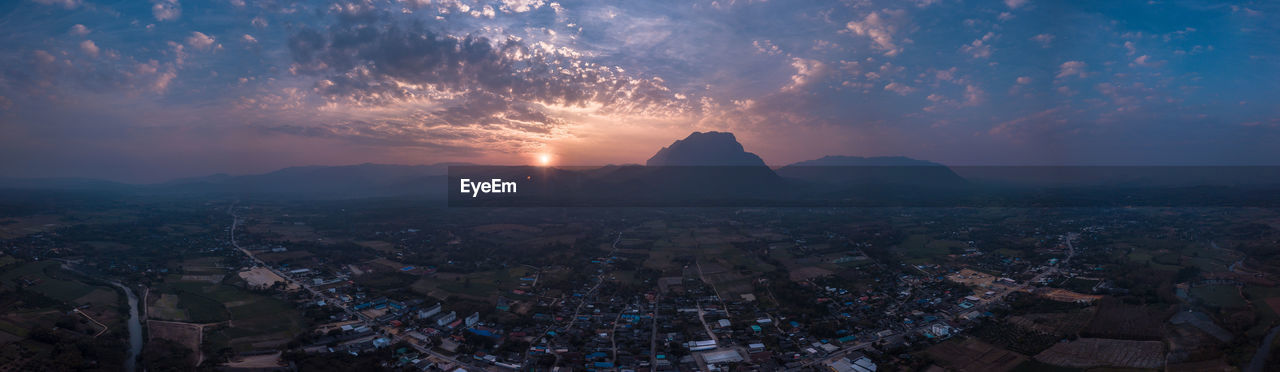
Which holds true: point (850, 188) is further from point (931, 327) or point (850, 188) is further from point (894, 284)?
point (931, 327)

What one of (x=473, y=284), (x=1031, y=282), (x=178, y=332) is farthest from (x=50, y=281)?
(x=1031, y=282)

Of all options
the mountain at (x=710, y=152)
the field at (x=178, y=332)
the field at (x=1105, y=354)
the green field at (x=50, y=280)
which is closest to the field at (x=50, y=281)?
the green field at (x=50, y=280)

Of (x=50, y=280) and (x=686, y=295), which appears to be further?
(x=686, y=295)

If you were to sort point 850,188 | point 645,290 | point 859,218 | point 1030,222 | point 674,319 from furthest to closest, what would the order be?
1. point 850,188
2. point 859,218
3. point 1030,222
4. point 645,290
5. point 674,319

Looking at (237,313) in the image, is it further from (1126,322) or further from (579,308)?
(1126,322)

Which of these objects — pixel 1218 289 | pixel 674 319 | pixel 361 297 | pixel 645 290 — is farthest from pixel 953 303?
pixel 361 297

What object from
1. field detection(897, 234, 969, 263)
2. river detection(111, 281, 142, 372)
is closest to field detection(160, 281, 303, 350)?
river detection(111, 281, 142, 372)
